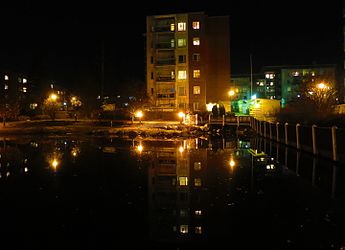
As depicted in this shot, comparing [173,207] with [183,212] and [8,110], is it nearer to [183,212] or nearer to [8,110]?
[183,212]

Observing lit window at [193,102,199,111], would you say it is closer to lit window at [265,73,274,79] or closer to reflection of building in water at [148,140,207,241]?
reflection of building in water at [148,140,207,241]

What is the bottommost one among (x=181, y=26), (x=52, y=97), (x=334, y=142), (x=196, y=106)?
(x=334, y=142)

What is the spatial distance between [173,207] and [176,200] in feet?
2.40

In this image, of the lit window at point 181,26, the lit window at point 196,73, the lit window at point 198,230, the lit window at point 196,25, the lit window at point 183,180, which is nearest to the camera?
the lit window at point 198,230

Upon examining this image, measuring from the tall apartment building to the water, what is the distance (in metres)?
62.9

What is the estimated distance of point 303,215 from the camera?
27.5 ft

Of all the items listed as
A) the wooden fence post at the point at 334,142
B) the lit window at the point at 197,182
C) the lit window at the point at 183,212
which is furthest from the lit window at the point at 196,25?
the lit window at the point at 183,212

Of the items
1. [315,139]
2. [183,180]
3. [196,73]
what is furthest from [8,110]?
[183,180]

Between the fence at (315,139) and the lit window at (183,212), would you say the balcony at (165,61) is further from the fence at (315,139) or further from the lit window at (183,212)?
the lit window at (183,212)

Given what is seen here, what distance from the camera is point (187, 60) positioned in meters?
79.3

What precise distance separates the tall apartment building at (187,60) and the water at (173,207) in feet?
206

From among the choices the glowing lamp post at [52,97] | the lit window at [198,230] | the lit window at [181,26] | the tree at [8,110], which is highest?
the lit window at [181,26]

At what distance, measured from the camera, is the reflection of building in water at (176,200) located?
23.9 ft

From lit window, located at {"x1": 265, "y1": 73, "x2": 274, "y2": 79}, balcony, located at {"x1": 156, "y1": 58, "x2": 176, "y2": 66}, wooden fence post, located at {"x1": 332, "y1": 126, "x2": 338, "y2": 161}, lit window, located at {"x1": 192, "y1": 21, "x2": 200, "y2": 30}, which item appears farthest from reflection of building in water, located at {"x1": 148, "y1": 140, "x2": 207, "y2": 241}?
lit window, located at {"x1": 265, "y1": 73, "x2": 274, "y2": 79}
